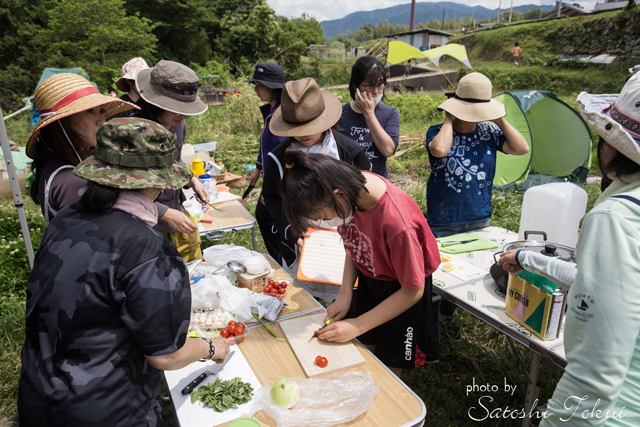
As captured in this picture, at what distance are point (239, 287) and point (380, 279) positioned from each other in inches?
33.5

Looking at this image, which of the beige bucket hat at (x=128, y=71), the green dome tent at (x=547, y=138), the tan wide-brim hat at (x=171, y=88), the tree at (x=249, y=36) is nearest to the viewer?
the tan wide-brim hat at (x=171, y=88)

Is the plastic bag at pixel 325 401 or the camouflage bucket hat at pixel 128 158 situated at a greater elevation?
the camouflage bucket hat at pixel 128 158

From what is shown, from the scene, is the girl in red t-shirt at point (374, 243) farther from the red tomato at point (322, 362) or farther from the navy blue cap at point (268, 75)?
the navy blue cap at point (268, 75)

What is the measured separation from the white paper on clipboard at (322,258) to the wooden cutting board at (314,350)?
39cm

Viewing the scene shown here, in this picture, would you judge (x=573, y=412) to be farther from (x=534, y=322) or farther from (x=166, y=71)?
(x=166, y=71)

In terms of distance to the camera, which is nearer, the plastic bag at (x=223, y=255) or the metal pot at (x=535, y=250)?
the metal pot at (x=535, y=250)

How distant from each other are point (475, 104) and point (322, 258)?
1.50m

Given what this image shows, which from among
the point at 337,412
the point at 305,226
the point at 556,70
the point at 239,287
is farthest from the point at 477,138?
the point at 556,70

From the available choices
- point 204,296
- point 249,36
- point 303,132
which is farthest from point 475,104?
point 249,36

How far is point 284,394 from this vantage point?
129 centimetres

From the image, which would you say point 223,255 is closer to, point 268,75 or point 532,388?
point 532,388

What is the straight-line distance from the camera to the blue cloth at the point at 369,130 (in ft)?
9.91

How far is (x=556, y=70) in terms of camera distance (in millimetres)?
18703

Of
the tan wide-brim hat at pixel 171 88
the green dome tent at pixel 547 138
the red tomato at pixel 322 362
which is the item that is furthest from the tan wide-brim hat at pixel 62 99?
the green dome tent at pixel 547 138
